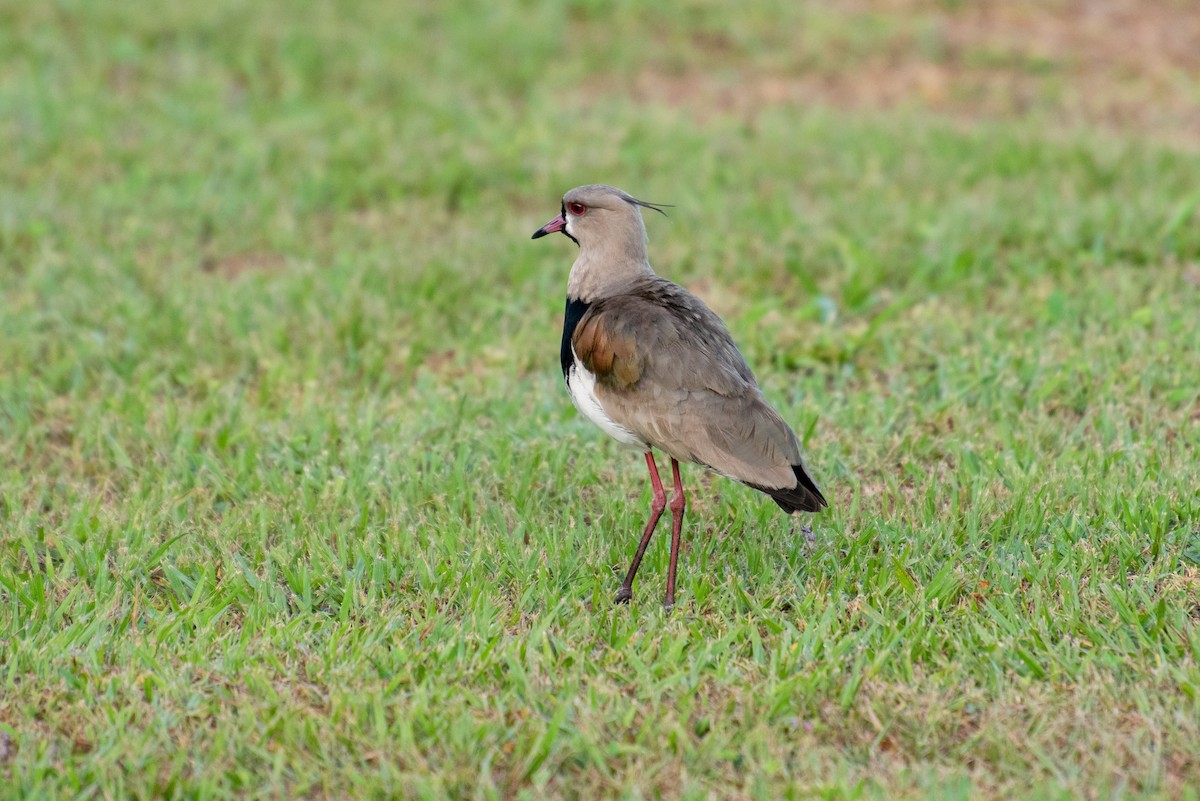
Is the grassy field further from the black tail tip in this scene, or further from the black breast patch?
the black breast patch

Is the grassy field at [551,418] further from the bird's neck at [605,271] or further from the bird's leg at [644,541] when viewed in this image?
the bird's neck at [605,271]

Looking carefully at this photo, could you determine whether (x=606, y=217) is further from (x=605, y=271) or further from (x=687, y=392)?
(x=687, y=392)

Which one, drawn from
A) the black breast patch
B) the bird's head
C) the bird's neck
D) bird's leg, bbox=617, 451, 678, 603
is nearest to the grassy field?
bird's leg, bbox=617, 451, 678, 603

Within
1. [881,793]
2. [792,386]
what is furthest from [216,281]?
[881,793]

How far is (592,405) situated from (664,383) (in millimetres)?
285

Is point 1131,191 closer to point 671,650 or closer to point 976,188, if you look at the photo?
point 976,188

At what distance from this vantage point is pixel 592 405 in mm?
4508

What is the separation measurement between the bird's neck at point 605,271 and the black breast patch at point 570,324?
0.03 metres

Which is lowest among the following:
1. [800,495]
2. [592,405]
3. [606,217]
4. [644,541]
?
[644,541]

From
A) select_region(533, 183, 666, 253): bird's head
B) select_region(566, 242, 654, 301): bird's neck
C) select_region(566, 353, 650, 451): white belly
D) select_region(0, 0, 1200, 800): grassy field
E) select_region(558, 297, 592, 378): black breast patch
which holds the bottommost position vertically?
select_region(0, 0, 1200, 800): grassy field

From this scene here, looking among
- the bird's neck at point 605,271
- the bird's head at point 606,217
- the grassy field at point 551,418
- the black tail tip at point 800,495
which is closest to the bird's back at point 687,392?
the black tail tip at point 800,495

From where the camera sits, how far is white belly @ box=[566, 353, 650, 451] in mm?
4465

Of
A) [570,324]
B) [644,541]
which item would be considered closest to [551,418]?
[570,324]

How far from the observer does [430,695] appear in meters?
3.84
